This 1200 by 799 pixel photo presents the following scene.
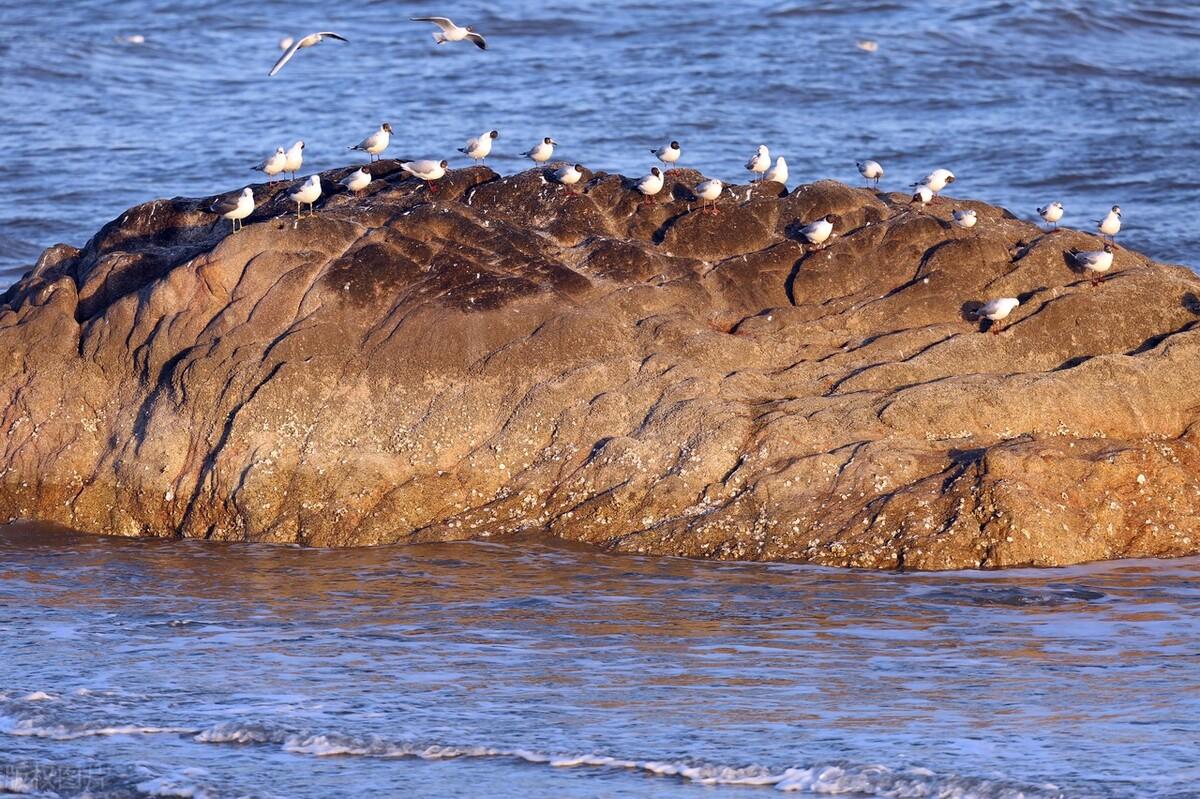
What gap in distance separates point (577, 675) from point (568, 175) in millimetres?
5196

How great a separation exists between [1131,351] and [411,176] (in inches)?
212

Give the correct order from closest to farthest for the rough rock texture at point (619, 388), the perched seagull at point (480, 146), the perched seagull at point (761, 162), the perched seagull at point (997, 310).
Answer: the rough rock texture at point (619, 388) < the perched seagull at point (997, 310) < the perched seagull at point (761, 162) < the perched seagull at point (480, 146)

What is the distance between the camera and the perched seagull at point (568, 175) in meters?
12.4

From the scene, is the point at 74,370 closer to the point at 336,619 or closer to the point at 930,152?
the point at 336,619

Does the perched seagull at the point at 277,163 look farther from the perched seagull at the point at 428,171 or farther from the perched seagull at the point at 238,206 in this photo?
the perched seagull at the point at 238,206

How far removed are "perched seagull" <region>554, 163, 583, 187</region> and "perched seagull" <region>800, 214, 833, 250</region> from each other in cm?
174

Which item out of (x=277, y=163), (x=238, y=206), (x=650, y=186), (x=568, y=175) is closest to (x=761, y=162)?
(x=650, y=186)

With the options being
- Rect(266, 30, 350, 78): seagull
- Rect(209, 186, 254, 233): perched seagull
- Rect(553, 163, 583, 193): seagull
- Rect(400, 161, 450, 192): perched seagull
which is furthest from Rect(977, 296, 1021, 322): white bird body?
Rect(266, 30, 350, 78): seagull

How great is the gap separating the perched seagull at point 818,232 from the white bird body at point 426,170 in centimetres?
269

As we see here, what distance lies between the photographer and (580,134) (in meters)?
A: 26.6

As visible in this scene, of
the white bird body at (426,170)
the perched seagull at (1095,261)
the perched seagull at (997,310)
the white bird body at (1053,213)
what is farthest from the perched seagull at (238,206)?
the white bird body at (1053,213)

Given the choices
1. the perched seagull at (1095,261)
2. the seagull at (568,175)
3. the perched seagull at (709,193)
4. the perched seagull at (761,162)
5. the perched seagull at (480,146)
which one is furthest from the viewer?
the perched seagull at (480,146)

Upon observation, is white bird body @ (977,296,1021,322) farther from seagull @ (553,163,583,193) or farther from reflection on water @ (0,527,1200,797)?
seagull @ (553,163,583,193)

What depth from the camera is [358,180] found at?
12.5 metres
